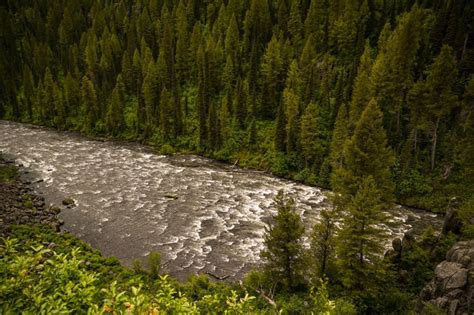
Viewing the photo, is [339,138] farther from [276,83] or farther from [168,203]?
[276,83]

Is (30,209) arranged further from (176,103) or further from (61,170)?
(176,103)

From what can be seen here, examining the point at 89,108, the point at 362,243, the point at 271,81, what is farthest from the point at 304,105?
the point at 89,108

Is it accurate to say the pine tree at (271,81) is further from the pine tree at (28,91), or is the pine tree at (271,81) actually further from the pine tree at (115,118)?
the pine tree at (28,91)

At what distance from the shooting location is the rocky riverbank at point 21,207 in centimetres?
3825

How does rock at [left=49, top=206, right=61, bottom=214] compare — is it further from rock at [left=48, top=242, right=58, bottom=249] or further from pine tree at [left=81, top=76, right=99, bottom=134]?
pine tree at [left=81, top=76, right=99, bottom=134]

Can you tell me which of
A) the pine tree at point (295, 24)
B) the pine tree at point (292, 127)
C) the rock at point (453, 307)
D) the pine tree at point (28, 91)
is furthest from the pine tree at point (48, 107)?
the rock at point (453, 307)

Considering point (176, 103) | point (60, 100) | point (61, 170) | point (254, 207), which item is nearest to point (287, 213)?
point (254, 207)

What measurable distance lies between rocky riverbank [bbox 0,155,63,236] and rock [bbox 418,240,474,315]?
3712 centimetres

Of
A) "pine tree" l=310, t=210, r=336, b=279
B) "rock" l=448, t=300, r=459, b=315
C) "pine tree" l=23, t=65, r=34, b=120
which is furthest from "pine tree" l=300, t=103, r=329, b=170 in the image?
"pine tree" l=23, t=65, r=34, b=120

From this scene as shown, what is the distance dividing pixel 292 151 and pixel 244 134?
14726 mm

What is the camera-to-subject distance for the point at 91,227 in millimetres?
38375

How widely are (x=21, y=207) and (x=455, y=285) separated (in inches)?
1844

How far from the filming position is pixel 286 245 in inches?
955

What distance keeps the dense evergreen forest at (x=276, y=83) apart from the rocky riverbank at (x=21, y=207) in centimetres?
3030
